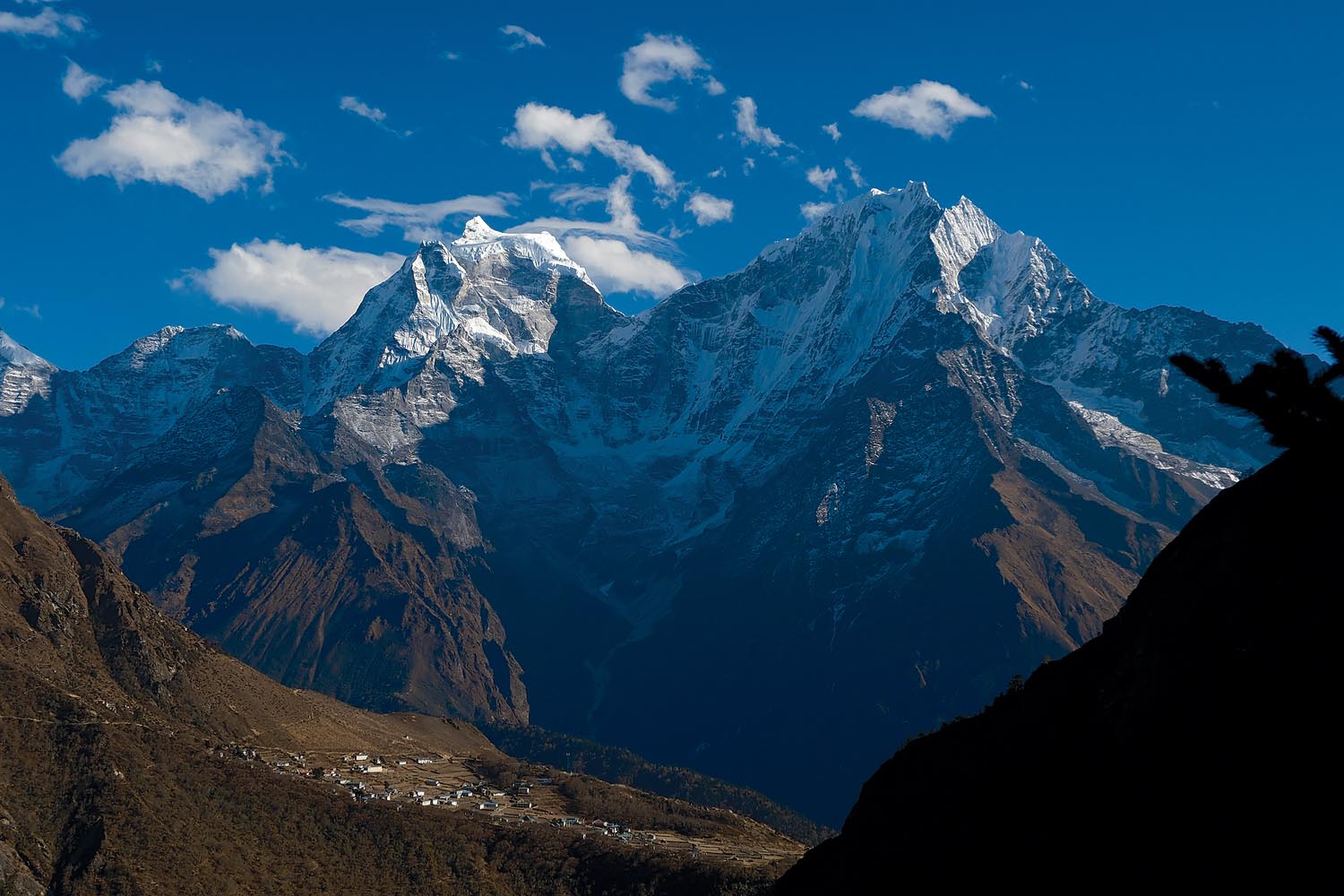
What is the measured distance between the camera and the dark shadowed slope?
54.0 metres

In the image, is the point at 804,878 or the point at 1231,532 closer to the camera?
the point at 1231,532

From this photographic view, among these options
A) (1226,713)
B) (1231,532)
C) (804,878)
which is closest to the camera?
(1226,713)

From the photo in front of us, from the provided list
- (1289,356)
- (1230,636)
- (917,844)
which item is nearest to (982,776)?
(917,844)

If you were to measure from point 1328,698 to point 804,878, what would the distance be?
1812 inches

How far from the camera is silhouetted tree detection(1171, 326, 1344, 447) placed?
53.0 metres

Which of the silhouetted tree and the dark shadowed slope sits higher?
the silhouetted tree

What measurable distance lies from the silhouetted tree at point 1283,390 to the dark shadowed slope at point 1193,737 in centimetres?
480

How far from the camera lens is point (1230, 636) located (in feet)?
207

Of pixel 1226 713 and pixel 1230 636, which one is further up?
pixel 1230 636

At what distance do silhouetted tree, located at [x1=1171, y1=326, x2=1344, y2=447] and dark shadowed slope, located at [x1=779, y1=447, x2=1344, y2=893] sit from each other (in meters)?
4.80

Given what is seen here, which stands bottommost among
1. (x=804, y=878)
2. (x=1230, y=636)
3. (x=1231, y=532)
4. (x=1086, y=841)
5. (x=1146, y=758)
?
(x=804, y=878)

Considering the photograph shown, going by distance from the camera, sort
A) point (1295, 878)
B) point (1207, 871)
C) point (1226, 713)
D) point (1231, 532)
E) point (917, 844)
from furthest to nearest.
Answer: point (917, 844) → point (1231, 532) → point (1226, 713) → point (1207, 871) → point (1295, 878)

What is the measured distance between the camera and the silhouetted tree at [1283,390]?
5297 centimetres

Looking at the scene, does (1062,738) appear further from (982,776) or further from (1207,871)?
(1207,871)
